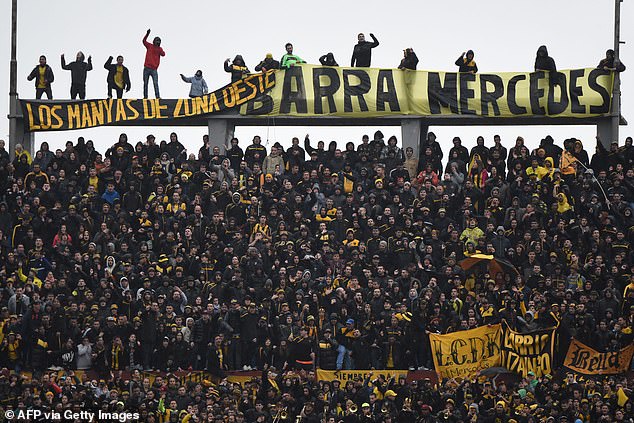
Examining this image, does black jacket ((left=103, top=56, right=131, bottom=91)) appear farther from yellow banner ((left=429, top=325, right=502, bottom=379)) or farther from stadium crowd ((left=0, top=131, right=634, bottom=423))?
yellow banner ((left=429, top=325, right=502, bottom=379))

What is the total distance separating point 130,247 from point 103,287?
5.05 feet

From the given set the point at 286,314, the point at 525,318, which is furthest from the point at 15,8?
the point at 525,318

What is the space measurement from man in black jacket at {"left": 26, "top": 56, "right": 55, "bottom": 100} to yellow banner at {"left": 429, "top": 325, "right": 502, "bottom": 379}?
39.1 ft

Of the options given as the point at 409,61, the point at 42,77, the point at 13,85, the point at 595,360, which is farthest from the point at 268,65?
the point at 595,360

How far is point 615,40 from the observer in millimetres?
40719

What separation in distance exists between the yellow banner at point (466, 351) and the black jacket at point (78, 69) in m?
11.5

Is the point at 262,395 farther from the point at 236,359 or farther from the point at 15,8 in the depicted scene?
the point at 15,8

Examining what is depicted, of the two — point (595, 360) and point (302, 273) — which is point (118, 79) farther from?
point (595, 360)

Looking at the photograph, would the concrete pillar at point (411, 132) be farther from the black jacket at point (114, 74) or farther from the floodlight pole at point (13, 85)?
the floodlight pole at point (13, 85)

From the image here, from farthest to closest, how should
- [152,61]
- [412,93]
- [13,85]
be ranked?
[13,85], [152,61], [412,93]

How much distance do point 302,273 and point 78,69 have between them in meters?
8.91

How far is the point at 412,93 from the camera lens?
40.7m

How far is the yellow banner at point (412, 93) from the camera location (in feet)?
133

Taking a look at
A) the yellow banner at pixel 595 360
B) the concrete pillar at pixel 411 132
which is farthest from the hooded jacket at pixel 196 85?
the yellow banner at pixel 595 360
